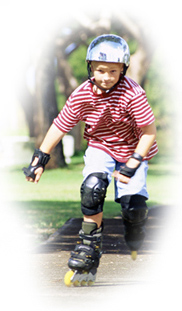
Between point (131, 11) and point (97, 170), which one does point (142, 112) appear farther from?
point (131, 11)

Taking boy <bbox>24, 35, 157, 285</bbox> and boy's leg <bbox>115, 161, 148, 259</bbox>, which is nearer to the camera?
boy <bbox>24, 35, 157, 285</bbox>

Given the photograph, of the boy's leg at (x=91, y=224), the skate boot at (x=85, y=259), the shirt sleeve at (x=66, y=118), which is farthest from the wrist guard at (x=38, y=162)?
the skate boot at (x=85, y=259)

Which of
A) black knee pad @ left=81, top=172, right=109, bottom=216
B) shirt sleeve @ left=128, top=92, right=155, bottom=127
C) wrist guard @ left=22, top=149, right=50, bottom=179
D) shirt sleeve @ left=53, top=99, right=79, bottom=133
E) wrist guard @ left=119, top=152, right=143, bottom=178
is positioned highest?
shirt sleeve @ left=128, top=92, right=155, bottom=127

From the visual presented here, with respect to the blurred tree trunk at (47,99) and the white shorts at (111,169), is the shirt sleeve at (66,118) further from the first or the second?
Answer: the blurred tree trunk at (47,99)

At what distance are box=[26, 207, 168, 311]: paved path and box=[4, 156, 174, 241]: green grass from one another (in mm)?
1480

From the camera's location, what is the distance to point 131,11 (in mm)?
25422

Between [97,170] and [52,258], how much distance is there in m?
1.50

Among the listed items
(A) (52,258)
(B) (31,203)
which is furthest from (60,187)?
(A) (52,258)

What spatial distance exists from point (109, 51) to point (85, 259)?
1.69 meters

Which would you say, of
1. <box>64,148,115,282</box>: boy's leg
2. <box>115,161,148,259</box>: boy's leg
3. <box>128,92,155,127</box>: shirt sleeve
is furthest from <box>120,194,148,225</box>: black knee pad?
<box>128,92,155,127</box>: shirt sleeve

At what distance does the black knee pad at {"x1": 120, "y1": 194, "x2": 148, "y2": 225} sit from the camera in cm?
537

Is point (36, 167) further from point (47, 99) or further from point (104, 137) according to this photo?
point (47, 99)

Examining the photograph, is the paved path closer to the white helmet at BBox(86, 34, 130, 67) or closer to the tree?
the white helmet at BBox(86, 34, 130, 67)

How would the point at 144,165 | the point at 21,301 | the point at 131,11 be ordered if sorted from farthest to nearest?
the point at 131,11 < the point at 144,165 < the point at 21,301
